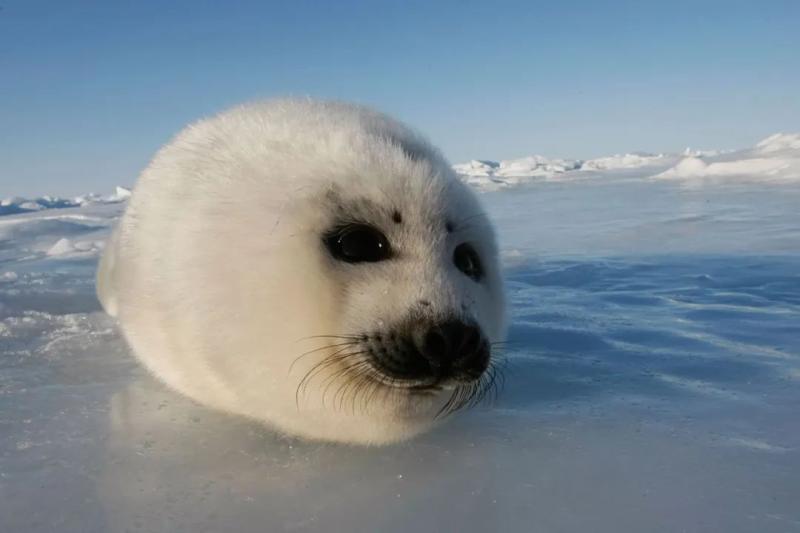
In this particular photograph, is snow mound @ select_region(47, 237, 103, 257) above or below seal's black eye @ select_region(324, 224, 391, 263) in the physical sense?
below

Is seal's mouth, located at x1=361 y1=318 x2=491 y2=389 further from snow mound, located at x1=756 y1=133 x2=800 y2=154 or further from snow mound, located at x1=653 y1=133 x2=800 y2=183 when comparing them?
snow mound, located at x1=756 y1=133 x2=800 y2=154

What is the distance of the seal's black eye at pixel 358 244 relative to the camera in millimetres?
1891

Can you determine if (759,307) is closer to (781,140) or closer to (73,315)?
(73,315)

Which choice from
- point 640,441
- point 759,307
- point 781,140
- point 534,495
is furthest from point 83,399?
point 781,140

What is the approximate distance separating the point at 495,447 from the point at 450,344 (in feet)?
1.49

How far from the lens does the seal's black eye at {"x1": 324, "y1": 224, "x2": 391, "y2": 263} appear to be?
1891mm

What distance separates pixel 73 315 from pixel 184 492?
257 centimetres

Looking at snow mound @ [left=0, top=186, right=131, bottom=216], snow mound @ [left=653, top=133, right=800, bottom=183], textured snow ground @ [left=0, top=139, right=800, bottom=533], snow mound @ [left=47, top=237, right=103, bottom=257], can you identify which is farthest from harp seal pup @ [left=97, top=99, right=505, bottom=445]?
snow mound @ [left=0, top=186, right=131, bottom=216]

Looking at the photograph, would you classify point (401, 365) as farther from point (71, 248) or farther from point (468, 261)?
point (71, 248)

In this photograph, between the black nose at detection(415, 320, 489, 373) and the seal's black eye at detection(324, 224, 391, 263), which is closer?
the black nose at detection(415, 320, 489, 373)

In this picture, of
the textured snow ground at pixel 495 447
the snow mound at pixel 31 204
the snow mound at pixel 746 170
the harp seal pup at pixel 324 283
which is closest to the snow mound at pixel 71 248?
the textured snow ground at pixel 495 447

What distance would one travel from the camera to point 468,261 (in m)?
2.10

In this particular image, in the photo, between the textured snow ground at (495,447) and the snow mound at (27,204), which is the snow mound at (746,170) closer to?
the textured snow ground at (495,447)

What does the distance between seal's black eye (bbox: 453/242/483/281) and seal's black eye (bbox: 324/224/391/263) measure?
0.85 feet
